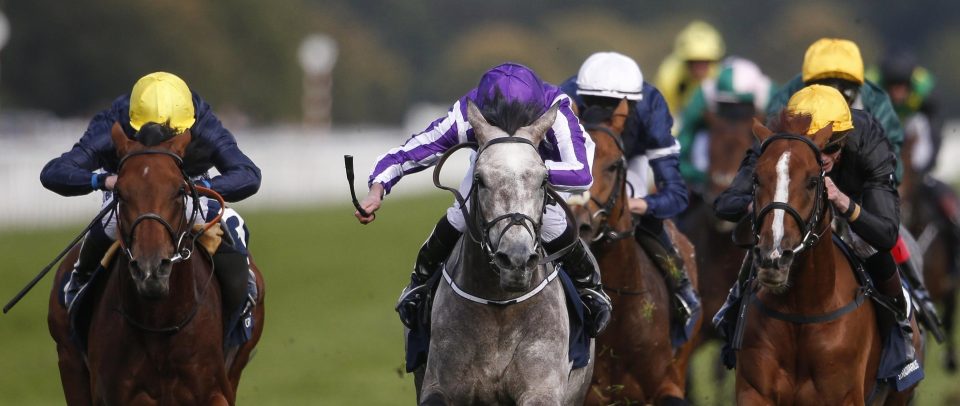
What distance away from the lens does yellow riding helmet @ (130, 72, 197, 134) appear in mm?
7043

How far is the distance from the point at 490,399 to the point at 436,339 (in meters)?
0.33

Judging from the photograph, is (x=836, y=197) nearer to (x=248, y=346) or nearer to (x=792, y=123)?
(x=792, y=123)

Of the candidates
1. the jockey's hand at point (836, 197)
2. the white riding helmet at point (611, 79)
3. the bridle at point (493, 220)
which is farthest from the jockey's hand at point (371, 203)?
the white riding helmet at point (611, 79)

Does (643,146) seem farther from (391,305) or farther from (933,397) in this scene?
(391,305)

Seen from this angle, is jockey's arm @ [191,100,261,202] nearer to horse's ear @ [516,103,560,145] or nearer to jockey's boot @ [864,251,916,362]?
horse's ear @ [516,103,560,145]

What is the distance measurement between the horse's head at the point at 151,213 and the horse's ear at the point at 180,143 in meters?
0.10

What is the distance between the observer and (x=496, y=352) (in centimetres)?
645

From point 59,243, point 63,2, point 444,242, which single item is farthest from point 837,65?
point 63,2

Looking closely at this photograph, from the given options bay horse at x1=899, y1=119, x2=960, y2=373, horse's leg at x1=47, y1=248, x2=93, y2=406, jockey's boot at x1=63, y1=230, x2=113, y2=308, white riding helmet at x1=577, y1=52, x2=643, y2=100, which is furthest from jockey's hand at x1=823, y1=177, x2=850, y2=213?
bay horse at x1=899, y1=119, x2=960, y2=373

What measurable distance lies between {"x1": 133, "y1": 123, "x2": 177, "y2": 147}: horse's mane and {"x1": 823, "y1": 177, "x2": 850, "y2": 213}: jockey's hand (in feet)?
8.73

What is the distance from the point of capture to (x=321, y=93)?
146 ft

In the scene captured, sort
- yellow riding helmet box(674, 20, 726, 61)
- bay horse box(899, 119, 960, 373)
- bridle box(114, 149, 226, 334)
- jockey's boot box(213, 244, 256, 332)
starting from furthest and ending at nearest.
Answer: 1. yellow riding helmet box(674, 20, 726, 61)
2. bay horse box(899, 119, 960, 373)
3. jockey's boot box(213, 244, 256, 332)
4. bridle box(114, 149, 226, 334)

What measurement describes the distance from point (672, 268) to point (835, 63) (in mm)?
1311

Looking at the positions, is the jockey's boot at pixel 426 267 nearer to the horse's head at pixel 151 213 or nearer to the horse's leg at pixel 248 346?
the horse's head at pixel 151 213
